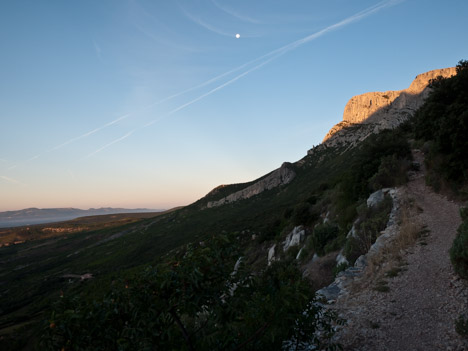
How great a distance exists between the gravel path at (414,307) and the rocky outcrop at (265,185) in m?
86.7

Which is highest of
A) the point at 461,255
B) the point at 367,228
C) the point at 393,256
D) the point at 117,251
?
the point at 461,255

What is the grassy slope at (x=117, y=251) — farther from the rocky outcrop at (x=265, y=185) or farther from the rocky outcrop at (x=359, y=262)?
the rocky outcrop at (x=359, y=262)

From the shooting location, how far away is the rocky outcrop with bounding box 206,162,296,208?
320 feet

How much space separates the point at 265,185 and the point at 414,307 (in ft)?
322

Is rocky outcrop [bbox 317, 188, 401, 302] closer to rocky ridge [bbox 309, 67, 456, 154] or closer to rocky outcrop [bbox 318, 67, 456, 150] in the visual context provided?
rocky ridge [bbox 309, 67, 456, 154]

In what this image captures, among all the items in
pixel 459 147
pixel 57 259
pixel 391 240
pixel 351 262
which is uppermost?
pixel 459 147

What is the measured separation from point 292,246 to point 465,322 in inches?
650

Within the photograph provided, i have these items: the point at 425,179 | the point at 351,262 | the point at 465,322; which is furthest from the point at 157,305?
the point at 425,179

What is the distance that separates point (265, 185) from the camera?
10381cm

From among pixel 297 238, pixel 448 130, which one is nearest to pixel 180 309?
pixel 448 130

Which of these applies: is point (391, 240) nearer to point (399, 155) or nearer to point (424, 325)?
point (424, 325)

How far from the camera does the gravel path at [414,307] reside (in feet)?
16.1

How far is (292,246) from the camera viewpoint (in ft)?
68.9

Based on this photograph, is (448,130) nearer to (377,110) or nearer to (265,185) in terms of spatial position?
(265,185)
